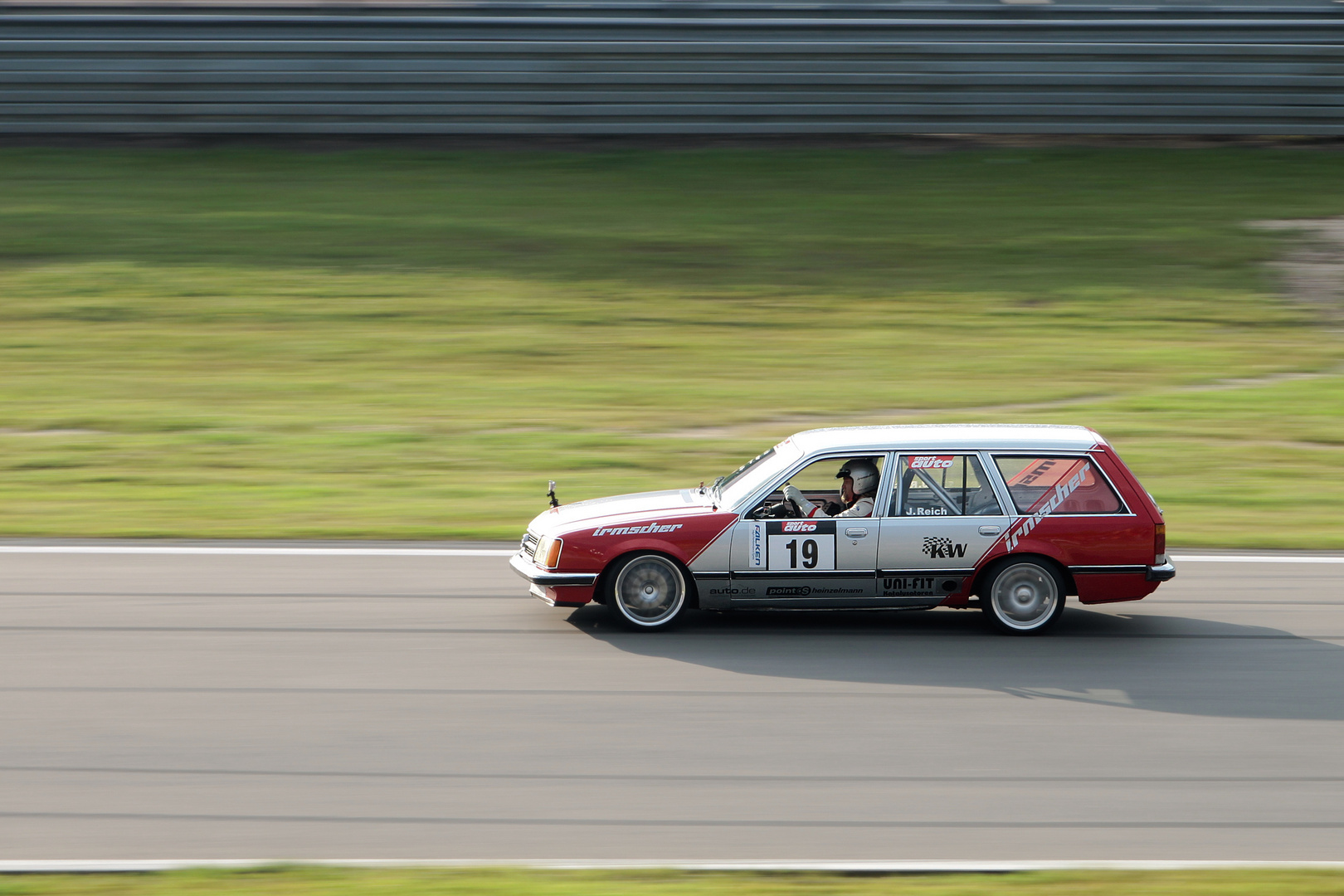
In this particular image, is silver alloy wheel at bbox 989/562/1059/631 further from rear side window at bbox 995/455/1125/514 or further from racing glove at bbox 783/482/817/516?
racing glove at bbox 783/482/817/516

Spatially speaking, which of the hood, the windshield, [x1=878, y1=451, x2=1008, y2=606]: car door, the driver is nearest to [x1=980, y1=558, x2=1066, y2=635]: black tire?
[x1=878, y1=451, x2=1008, y2=606]: car door

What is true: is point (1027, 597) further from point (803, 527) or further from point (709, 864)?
point (709, 864)

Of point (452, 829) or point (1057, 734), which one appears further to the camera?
point (1057, 734)

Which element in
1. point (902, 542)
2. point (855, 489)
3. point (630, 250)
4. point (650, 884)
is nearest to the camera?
point (650, 884)

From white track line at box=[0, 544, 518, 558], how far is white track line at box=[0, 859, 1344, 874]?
5083 mm

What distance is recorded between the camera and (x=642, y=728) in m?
6.72

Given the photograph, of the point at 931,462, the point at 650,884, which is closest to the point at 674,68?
the point at 931,462

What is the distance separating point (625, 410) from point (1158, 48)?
1410 cm

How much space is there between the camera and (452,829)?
18.4 feet

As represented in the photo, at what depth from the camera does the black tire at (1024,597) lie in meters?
8.23

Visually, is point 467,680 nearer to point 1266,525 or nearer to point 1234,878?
point 1234,878

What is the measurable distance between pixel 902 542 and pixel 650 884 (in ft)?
11.8

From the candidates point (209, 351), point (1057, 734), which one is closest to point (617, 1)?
point (209, 351)

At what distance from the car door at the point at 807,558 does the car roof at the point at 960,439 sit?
488mm
